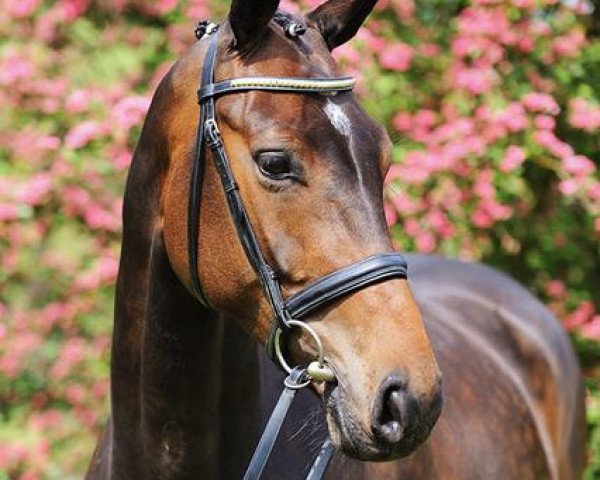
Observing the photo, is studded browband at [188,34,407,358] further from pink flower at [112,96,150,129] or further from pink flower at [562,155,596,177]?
pink flower at [562,155,596,177]

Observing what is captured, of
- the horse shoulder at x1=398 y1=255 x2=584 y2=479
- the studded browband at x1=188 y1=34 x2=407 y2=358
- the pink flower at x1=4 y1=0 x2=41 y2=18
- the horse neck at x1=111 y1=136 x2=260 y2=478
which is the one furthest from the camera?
the pink flower at x1=4 y1=0 x2=41 y2=18

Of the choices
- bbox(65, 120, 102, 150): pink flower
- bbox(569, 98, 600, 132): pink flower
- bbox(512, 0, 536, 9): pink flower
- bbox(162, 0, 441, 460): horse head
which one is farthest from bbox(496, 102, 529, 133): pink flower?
bbox(162, 0, 441, 460): horse head

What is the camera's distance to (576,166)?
493 cm

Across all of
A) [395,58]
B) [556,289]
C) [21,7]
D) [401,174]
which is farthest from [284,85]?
[21,7]

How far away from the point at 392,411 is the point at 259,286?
0.38 meters

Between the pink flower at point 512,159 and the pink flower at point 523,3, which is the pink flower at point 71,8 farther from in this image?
the pink flower at point 512,159

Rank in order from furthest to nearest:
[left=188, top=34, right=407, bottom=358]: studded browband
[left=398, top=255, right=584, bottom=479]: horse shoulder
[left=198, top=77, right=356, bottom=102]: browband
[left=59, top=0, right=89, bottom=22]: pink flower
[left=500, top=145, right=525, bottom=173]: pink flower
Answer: [left=59, top=0, right=89, bottom=22]: pink flower → [left=500, top=145, right=525, bottom=173]: pink flower → [left=398, top=255, right=584, bottom=479]: horse shoulder → [left=198, top=77, right=356, bottom=102]: browband → [left=188, top=34, right=407, bottom=358]: studded browband

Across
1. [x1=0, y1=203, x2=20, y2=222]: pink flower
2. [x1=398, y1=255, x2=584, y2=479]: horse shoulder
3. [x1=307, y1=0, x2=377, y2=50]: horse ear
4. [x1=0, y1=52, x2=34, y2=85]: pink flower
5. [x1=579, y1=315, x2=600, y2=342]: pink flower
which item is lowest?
[x1=579, y1=315, x2=600, y2=342]: pink flower

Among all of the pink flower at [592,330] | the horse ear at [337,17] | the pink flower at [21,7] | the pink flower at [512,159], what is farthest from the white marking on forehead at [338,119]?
the pink flower at [21,7]

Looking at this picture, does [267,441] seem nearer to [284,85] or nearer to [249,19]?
[284,85]

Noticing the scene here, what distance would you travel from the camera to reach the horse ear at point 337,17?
2.51m

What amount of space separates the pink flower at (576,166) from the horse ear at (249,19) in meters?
2.89

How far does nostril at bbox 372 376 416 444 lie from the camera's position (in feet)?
6.55

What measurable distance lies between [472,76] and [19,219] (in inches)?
82.7
